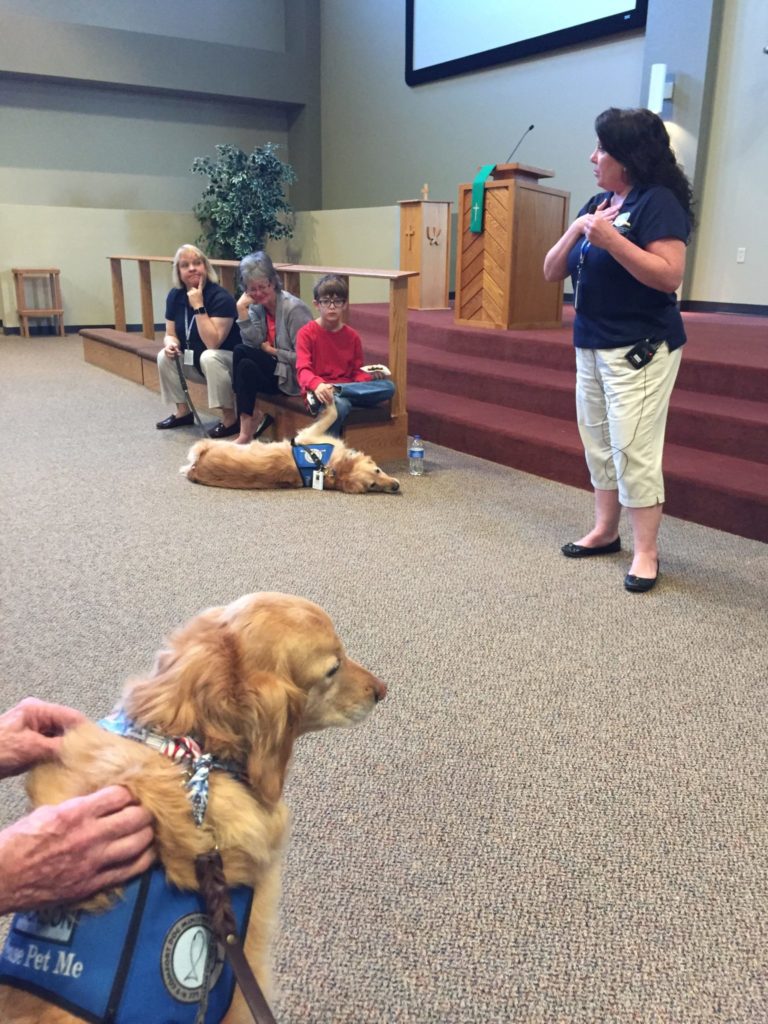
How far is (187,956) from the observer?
0.81 m

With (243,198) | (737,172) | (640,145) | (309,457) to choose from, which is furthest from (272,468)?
(243,198)

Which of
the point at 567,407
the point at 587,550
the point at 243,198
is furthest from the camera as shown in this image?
the point at 243,198

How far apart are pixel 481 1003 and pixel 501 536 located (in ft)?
7.19

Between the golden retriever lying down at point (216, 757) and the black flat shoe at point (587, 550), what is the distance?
2.22 metres

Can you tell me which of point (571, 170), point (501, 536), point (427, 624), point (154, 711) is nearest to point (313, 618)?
point (154, 711)

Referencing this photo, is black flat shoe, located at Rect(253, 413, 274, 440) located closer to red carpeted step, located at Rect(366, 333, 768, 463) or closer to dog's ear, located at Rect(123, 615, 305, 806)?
red carpeted step, located at Rect(366, 333, 768, 463)

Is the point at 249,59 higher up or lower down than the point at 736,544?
higher up

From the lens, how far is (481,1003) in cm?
125

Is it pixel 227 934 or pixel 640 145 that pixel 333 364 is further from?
pixel 227 934

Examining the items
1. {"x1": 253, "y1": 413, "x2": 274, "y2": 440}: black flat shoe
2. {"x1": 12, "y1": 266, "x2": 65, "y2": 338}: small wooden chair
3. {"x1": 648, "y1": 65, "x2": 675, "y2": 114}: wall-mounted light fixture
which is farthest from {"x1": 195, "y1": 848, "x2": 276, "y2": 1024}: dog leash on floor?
{"x1": 12, "y1": 266, "x2": 65, "y2": 338}: small wooden chair

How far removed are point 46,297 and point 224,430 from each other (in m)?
6.74

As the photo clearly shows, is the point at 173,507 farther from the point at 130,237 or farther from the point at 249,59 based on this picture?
the point at 249,59

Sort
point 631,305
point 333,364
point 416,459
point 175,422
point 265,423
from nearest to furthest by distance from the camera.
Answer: point 631,305 < point 416,459 < point 333,364 < point 265,423 < point 175,422

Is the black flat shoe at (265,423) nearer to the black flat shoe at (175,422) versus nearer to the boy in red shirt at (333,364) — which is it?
the boy in red shirt at (333,364)
